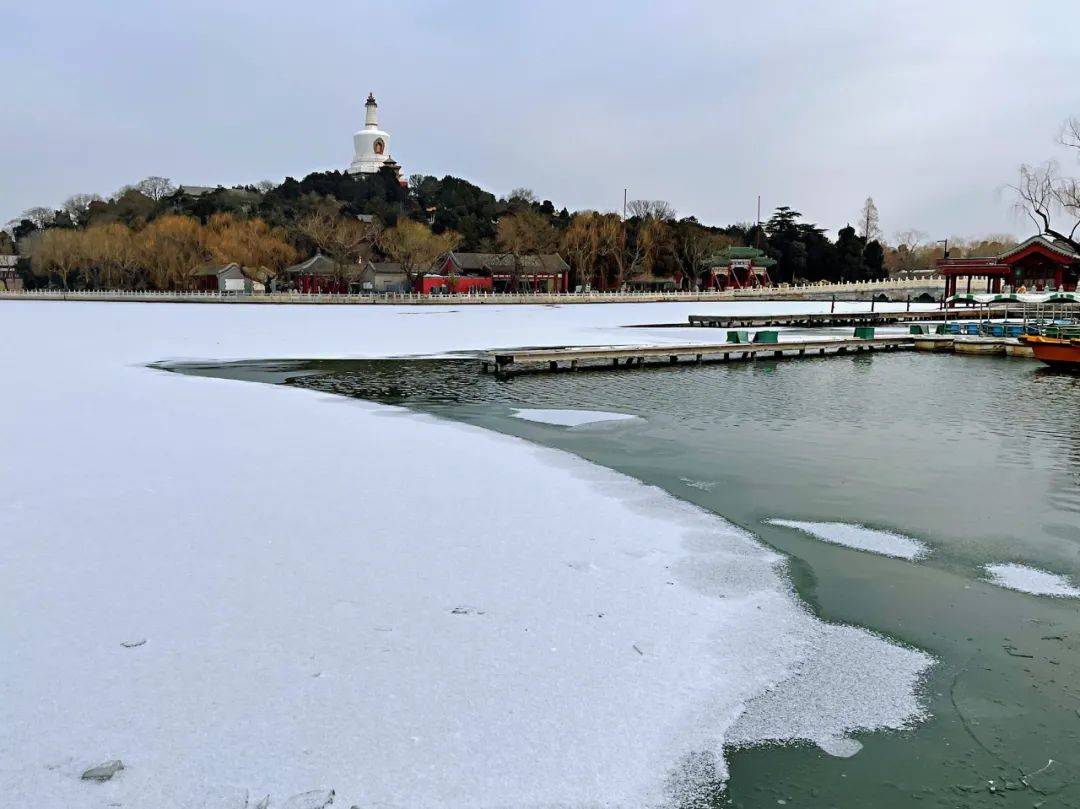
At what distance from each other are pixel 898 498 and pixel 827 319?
48.1 metres

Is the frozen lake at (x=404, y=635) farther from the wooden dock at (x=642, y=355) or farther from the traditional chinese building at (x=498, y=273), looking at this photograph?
the traditional chinese building at (x=498, y=273)

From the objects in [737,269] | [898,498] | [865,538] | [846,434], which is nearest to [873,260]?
[737,269]

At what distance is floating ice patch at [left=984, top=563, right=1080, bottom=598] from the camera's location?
25.6 ft

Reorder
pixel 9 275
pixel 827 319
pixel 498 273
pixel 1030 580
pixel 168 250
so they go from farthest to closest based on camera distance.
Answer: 1. pixel 9 275
2. pixel 168 250
3. pixel 498 273
4. pixel 827 319
5. pixel 1030 580

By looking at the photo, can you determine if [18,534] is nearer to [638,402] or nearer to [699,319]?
[638,402]

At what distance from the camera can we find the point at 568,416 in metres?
18.3

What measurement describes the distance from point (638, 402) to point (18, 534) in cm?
1460

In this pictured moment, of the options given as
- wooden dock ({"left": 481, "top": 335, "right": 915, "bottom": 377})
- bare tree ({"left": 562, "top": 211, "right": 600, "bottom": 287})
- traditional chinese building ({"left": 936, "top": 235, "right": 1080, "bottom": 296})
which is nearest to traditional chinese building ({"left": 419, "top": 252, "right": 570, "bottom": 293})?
bare tree ({"left": 562, "top": 211, "right": 600, "bottom": 287})

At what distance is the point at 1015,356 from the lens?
1385 inches

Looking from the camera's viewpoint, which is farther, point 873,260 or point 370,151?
point 370,151

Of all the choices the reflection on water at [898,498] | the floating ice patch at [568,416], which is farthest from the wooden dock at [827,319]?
the floating ice patch at [568,416]

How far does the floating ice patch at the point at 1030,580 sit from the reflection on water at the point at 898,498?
183 millimetres

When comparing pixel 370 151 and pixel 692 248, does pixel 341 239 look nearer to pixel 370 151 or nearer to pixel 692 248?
pixel 692 248

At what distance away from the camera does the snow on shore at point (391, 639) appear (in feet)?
15.6
